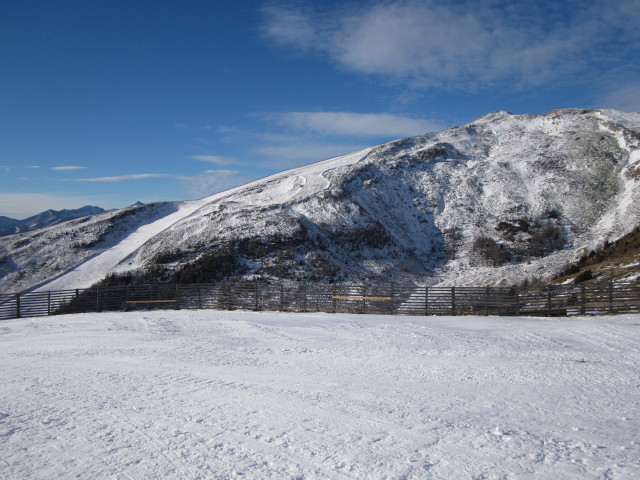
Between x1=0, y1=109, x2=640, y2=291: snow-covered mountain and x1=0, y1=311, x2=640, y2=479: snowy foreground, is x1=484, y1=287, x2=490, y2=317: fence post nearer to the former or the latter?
x1=0, y1=311, x2=640, y2=479: snowy foreground

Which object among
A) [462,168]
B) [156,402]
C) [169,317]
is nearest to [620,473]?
[156,402]

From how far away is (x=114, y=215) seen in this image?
5931cm

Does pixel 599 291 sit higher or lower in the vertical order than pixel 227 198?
lower

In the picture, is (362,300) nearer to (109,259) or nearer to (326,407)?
(326,407)

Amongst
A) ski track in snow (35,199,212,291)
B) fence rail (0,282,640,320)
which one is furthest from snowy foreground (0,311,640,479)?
ski track in snow (35,199,212,291)

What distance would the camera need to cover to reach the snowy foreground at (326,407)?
5445 mm

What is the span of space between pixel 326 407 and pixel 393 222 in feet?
167

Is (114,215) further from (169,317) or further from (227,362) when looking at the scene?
(227,362)

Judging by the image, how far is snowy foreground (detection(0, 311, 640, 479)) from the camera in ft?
17.9

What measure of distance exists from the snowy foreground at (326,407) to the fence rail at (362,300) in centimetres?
597

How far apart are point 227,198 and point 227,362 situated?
2143 inches

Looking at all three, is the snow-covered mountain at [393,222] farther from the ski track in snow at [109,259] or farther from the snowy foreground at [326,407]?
the snowy foreground at [326,407]

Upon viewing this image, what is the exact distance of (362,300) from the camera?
23.7 m

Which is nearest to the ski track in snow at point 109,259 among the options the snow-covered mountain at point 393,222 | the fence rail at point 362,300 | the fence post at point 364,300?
the snow-covered mountain at point 393,222
